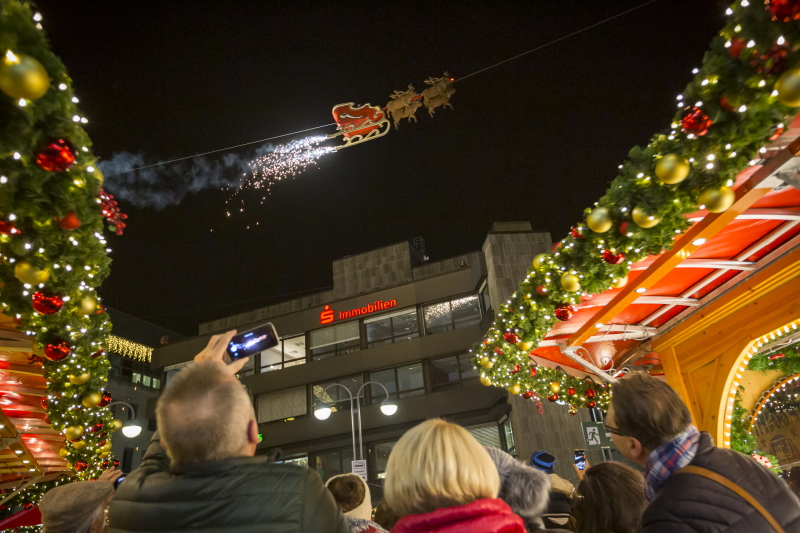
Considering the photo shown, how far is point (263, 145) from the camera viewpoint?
10680 millimetres

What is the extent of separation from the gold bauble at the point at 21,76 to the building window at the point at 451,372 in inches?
885

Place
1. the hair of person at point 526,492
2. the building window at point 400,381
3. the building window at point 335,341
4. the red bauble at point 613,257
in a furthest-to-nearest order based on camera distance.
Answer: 1. the building window at point 335,341
2. the building window at point 400,381
3. the red bauble at point 613,257
4. the hair of person at point 526,492

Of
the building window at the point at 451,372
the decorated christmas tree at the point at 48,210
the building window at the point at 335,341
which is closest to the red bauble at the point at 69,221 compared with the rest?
the decorated christmas tree at the point at 48,210

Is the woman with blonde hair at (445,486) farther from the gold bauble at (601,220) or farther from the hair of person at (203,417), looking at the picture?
the gold bauble at (601,220)

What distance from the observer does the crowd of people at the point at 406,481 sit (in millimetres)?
1734

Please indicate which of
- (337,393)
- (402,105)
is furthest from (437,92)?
(337,393)

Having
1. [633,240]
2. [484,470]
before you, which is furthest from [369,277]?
[484,470]

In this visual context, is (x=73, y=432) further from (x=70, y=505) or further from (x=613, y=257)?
(x=613, y=257)

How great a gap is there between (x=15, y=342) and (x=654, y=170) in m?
7.52

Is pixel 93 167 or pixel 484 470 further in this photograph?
pixel 93 167

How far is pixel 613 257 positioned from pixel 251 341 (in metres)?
3.74

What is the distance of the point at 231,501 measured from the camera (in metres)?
1.73

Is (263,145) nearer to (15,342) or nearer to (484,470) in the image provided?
(15,342)

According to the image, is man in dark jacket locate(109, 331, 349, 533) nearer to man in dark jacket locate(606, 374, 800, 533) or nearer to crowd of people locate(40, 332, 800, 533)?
crowd of people locate(40, 332, 800, 533)
